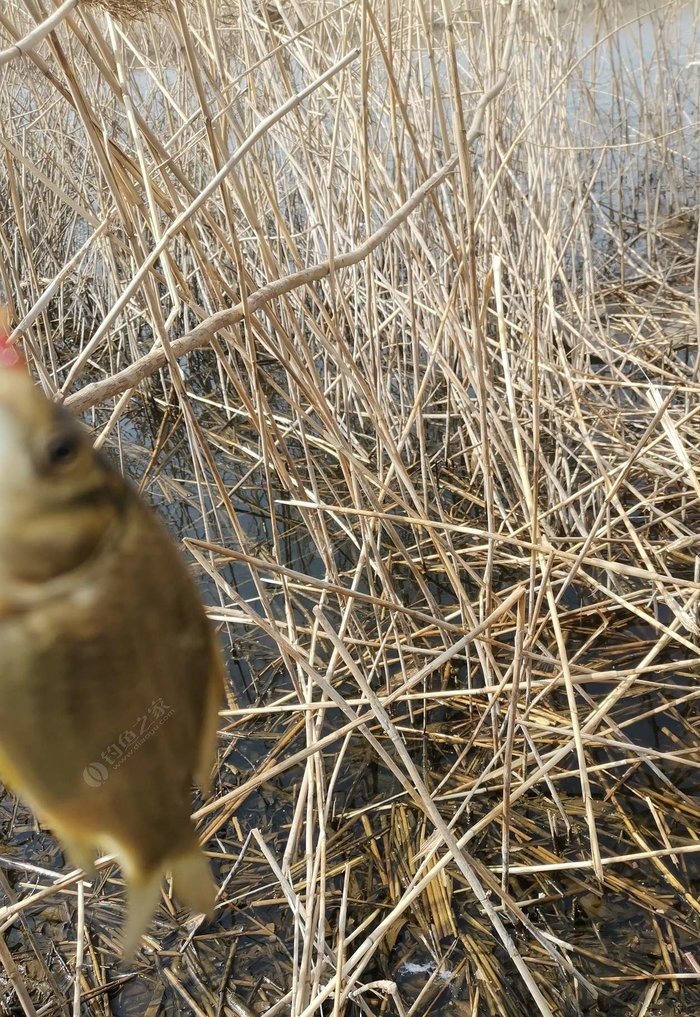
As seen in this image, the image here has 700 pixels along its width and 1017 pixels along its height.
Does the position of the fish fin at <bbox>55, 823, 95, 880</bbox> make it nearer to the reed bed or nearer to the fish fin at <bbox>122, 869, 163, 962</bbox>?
the fish fin at <bbox>122, 869, 163, 962</bbox>

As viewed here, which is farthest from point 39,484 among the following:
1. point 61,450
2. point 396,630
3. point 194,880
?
point 396,630

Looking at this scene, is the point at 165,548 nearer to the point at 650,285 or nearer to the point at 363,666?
the point at 363,666

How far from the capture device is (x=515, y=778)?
1.41m

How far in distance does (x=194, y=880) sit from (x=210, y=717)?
0.13ft

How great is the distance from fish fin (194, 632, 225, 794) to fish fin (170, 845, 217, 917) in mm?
19

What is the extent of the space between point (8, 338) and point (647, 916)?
1.41m

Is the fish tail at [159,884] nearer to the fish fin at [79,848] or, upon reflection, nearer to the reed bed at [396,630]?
the fish fin at [79,848]

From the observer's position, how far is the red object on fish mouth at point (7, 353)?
0.16 meters

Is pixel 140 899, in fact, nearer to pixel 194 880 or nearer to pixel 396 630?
pixel 194 880

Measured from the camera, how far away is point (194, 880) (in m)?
0.20

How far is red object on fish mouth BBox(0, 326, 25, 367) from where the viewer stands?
16cm

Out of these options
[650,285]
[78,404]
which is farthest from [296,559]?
[650,285]

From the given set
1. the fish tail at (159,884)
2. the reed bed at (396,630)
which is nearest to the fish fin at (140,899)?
the fish tail at (159,884)

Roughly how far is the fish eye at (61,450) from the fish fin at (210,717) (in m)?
0.06
